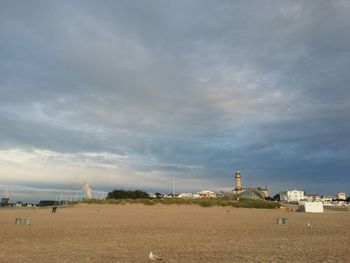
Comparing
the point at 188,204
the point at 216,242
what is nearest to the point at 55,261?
the point at 216,242

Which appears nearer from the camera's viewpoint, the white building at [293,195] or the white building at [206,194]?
the white building at [206,194]

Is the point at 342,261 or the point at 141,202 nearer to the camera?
the point at 342,261

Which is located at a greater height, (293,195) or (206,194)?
(293,195)

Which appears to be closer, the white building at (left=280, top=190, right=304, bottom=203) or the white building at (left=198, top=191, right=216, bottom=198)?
the white building at (left=198, top=191, right=216, bottom=198)

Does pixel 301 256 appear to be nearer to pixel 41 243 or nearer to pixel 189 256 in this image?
pixel 189 256

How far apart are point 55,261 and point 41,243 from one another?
5773 millimetres

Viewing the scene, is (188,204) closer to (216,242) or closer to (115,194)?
(115,194)

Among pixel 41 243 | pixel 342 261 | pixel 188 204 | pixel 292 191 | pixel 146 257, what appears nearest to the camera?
pixel 342 261

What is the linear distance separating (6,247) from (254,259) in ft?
33.7

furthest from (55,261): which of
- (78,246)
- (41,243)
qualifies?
(41,243)

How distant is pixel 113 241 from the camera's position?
62.1 feet

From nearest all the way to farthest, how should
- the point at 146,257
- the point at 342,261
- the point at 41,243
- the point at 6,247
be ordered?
the point at 342,261
the point at 146,257
the point at 6,247
the point at 41,243

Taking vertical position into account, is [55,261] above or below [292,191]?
below

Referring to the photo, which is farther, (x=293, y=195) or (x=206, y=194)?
(x=293, y=195)
